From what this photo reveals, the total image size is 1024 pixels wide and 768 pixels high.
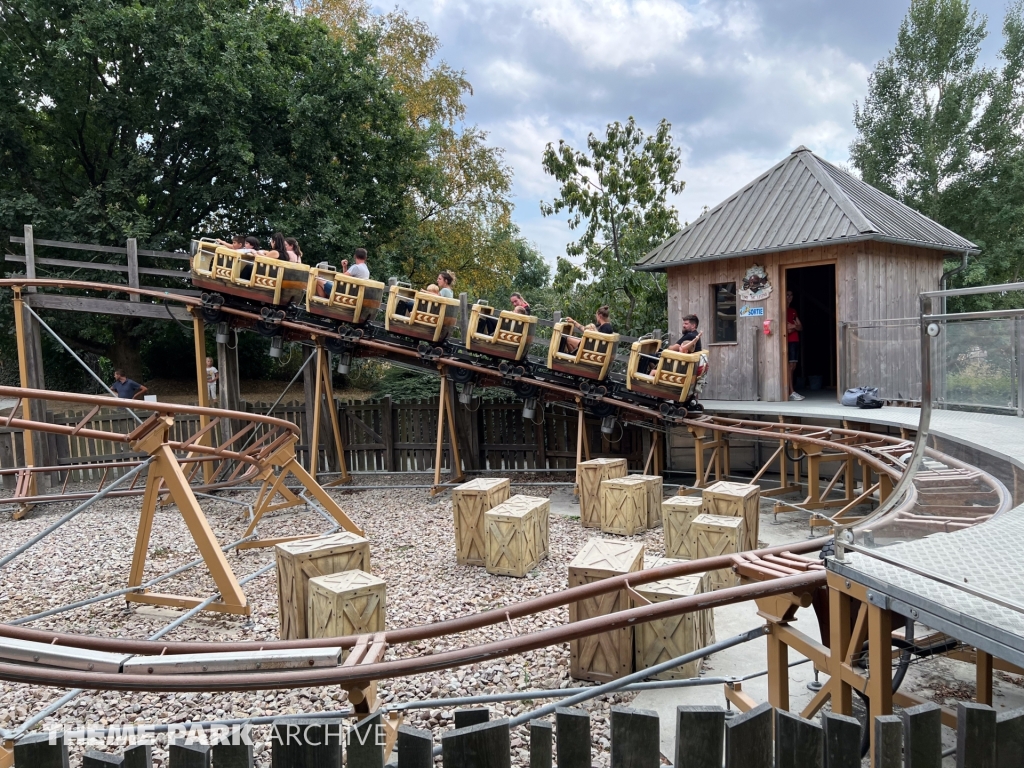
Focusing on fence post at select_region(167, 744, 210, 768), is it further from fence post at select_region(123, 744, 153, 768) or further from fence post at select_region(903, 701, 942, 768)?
fence post at select_region(903, 701, 942, 768)

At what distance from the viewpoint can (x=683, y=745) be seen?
1826mm

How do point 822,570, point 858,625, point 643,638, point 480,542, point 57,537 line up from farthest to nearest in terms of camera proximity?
point 57,537, point 480,542, point 643,638, point 822,570, point 858,625

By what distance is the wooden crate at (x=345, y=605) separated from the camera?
501 cm

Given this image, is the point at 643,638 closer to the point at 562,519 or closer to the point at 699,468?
the point at 562,519

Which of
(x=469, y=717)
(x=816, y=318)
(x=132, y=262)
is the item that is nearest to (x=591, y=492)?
(x=469, y=717)

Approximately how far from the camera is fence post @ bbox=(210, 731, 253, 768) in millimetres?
1757

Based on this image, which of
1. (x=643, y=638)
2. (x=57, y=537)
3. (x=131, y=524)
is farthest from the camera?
(x=131, y=524)

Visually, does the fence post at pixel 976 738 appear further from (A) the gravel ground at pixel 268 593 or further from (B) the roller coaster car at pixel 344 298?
(B) the roller coaster car at pixel 344 298

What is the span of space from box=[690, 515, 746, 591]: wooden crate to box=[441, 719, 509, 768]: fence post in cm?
482

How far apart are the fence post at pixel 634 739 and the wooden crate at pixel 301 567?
13.1 ft

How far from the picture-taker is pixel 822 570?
2924 mm

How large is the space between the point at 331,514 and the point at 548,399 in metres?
4.98

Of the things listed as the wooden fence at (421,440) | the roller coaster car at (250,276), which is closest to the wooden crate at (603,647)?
the wooden fence at (421,440)

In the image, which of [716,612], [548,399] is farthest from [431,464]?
[716,612]
